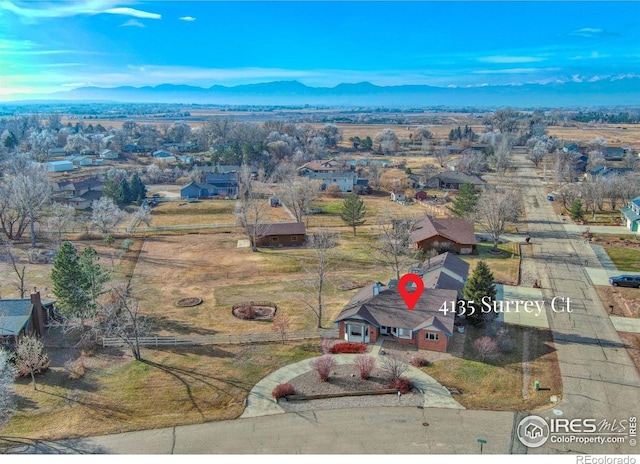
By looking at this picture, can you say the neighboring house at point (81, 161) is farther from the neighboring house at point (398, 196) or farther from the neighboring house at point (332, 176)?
the neighboring house at point (398, 196)

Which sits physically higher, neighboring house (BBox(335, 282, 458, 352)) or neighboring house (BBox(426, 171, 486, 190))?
neighboring house (BBox(426, 171, 486, 190))

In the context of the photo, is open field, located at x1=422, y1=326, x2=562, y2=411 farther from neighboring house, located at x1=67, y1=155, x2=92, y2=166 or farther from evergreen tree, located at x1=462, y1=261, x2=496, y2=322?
neighboring house, located at x1=67, y1=155, x2=92, y2=166

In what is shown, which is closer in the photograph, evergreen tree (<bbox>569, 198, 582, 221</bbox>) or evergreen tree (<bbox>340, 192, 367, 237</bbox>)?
evergreen tree (<bbox>340, 192, 367, 237</bbox>)

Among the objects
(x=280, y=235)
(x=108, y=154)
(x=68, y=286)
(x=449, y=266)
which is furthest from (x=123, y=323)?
(x=108, y=154)

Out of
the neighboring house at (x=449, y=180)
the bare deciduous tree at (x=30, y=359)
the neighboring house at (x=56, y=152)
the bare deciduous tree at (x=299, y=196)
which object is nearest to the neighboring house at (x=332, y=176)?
the neighboring house at (x=449, y=180)

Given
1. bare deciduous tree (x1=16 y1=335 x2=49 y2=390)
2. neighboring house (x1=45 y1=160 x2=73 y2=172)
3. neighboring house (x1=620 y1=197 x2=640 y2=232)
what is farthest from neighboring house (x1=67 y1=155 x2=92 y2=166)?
neighboring house (x1=620 y1=197 x2=640 y2=232)

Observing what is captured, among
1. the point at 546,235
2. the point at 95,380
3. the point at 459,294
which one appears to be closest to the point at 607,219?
the point at 546,235
